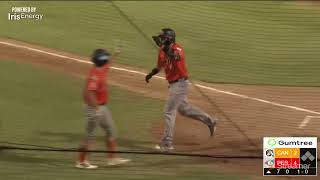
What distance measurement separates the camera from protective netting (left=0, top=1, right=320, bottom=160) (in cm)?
1095

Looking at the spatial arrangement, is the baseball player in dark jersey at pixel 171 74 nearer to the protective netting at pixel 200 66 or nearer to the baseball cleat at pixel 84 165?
the protective netting at pixel 200 66

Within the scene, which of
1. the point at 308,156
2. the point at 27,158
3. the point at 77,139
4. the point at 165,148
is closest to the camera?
the point at 308,156

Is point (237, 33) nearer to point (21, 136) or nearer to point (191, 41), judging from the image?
point (191, 41)

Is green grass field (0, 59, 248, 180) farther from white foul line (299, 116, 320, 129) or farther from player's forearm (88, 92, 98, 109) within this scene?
white foul line (299, 116, 320, 129)

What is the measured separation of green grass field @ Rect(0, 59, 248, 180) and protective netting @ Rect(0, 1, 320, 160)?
4 cm

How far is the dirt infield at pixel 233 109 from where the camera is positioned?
34.1 feet

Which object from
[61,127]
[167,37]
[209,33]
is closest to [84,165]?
[61,127]

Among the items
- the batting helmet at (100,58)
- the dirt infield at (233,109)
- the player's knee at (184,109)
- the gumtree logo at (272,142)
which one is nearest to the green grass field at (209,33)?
the dirt infield at (233,109)

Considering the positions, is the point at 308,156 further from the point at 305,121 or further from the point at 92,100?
the point at 92,100

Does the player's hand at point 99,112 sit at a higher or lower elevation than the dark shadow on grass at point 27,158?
higher

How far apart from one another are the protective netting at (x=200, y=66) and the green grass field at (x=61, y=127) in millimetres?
36

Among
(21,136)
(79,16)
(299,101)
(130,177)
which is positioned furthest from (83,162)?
(79,16)

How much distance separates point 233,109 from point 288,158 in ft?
10.6

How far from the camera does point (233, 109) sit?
12.3m
